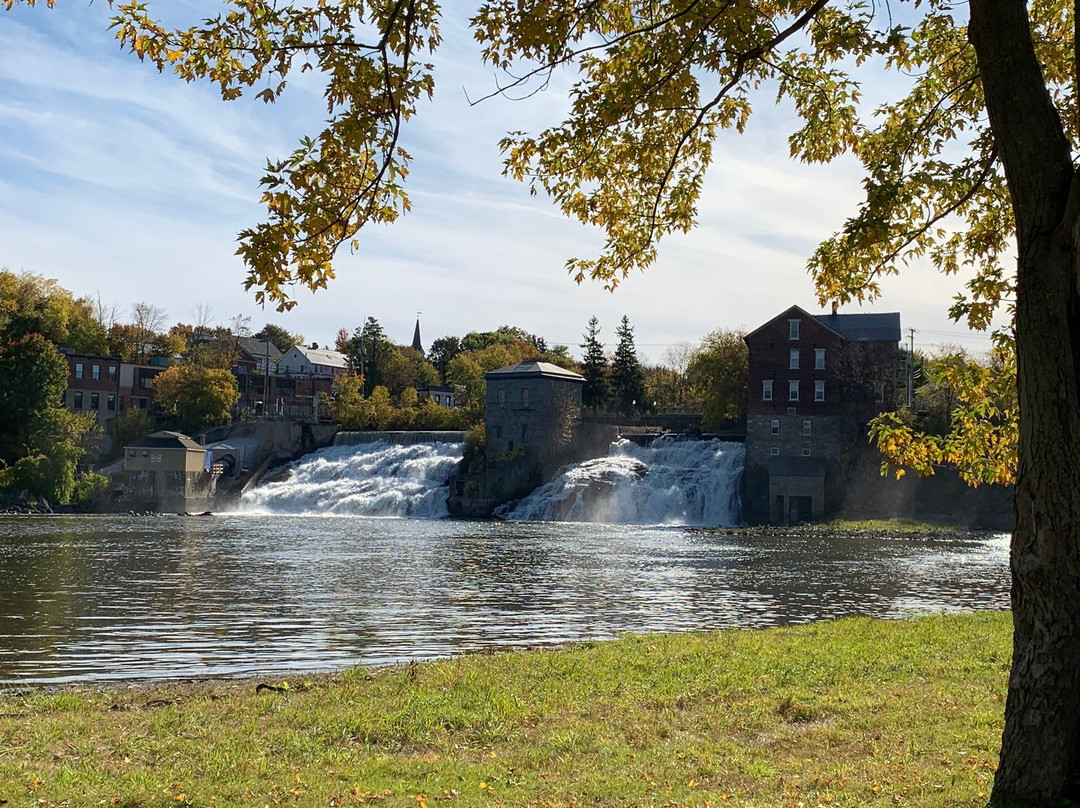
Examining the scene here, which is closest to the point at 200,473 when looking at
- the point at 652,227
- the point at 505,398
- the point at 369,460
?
the point at 369,460

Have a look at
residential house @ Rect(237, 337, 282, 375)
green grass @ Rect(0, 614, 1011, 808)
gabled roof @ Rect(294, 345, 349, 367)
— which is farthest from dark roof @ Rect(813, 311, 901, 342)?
gabled roof @ Rect(294, 345, 349, 367)

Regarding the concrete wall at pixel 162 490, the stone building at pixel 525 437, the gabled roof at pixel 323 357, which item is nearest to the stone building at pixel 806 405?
the stone building at pixel 525 437

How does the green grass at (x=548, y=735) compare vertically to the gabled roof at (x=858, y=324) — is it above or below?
below

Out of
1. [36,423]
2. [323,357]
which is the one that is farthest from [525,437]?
[323,357]

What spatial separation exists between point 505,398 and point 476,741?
6119 cm

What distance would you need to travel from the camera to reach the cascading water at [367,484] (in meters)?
63.9

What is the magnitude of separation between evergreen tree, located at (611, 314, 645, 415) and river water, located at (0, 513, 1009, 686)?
37360 mm

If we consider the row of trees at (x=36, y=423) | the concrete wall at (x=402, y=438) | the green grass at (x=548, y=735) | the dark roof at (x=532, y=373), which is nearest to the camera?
the green grass at (x=548, y=735)

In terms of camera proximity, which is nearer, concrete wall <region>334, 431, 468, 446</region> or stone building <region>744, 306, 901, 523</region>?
stone building <region>744, 306, 901, 523</region>

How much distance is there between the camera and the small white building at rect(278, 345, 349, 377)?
126 meters

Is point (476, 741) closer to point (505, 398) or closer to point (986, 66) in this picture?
point (986, 66)

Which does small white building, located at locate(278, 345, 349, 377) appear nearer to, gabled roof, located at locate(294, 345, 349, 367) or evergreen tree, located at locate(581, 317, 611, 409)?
gabled roof, located at locate(294, 345, 349, 367)

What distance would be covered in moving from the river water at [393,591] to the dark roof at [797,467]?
1173cm

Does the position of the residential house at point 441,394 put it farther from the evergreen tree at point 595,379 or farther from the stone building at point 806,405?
the stone building at point 806,405
